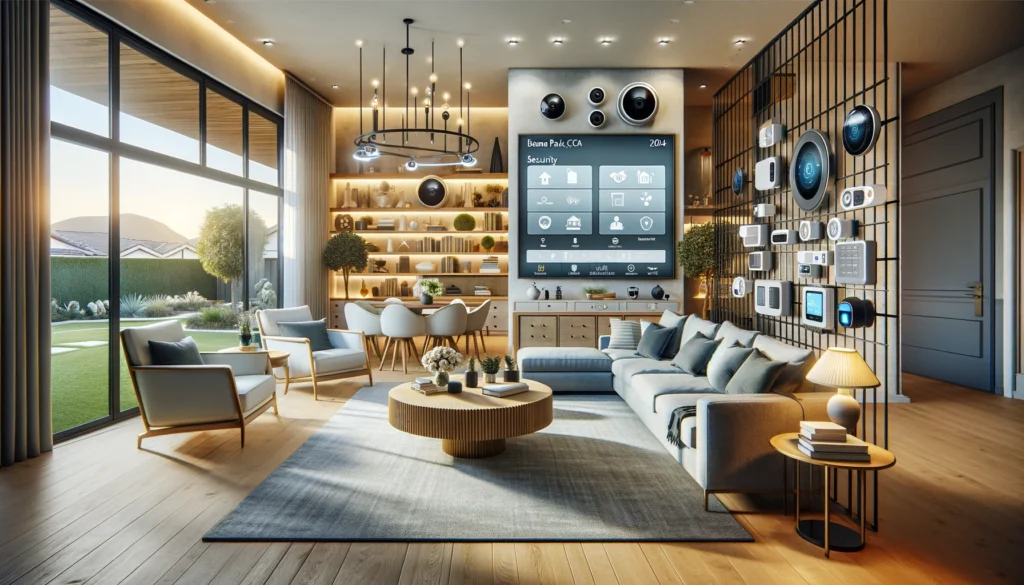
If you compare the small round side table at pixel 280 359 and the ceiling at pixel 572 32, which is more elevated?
the ceiling at pixel 572 32

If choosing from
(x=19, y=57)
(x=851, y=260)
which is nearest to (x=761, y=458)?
(x=851, y=260)

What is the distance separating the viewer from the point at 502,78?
26.9ft

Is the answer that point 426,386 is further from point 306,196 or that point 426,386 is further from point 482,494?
point 306,196

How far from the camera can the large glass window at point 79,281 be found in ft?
15.5

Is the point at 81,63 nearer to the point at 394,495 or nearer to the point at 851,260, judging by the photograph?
the point at 394,495

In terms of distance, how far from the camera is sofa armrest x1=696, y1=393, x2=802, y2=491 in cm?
324

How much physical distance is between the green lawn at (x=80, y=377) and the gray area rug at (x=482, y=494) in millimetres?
2101

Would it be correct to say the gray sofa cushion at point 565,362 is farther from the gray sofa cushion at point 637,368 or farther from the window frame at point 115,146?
the window frame at point 115,146

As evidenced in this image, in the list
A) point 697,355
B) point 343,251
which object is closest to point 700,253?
point 697,355

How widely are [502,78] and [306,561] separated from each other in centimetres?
693

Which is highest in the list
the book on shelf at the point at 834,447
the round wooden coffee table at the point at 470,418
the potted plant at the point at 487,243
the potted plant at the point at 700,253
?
the potted plant at the point at 487,243

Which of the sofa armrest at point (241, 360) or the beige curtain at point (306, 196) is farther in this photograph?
the beige curtain at point (306, 196)

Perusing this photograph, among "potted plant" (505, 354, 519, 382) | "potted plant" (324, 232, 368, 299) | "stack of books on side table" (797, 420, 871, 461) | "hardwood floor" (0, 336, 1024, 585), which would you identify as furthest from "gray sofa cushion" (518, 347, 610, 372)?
"potted plant" (324, 232, 368, 299)

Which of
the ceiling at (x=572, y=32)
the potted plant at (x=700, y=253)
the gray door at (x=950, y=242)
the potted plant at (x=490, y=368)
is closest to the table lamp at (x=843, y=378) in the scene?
the potted plant at (x=490, y=368)
